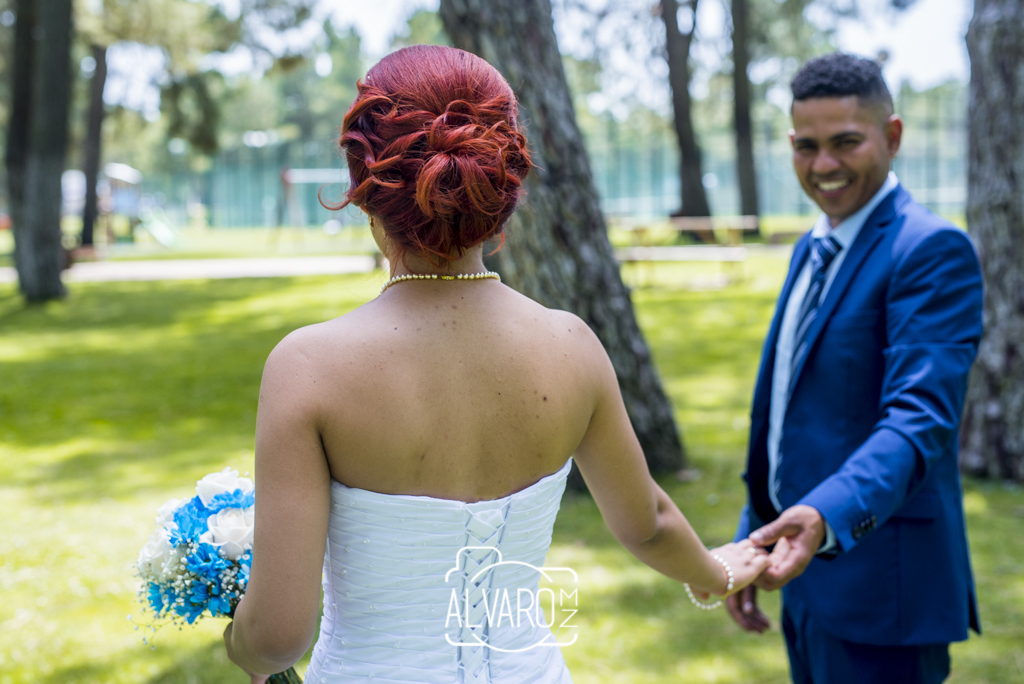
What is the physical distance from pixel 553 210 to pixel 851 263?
132 inches

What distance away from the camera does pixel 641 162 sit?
39969mm

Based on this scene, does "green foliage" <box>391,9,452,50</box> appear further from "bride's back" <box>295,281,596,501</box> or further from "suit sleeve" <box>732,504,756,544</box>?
"bride's back" <box>295,281,596,501</box>

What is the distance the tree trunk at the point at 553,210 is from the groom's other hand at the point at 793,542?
3.44 meters

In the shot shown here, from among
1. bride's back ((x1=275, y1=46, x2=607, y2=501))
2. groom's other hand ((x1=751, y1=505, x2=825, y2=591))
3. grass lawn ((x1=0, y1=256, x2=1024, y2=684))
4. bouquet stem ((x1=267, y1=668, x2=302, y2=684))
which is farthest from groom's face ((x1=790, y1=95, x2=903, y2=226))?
grass lawn ((x1=0, y1=256, x2=1024, y2=684))

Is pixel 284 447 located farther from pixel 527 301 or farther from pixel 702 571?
pixel 702 571

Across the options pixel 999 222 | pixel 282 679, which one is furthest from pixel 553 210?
pixel 282 679

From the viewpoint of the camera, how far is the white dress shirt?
8.52 feet

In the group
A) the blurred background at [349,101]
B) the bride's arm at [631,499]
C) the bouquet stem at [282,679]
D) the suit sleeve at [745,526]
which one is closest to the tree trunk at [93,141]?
the blurred background at [349,101]

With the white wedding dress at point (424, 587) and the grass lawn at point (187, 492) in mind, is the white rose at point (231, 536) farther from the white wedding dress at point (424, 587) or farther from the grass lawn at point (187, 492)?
the grass lawn at point (187, 492)

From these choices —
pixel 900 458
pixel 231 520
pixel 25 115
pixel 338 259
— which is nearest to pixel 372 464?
pixel 231 520

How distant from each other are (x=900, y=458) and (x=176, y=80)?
28958 millimetres

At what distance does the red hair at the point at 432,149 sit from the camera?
4.92 feet

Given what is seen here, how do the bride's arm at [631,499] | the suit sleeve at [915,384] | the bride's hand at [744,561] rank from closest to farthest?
the bride's arm at [631,499]
the suit sleeve at [915,384]
the bride's hand at [744,561]

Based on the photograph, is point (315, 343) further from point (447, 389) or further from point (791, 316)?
point (791, 316)
